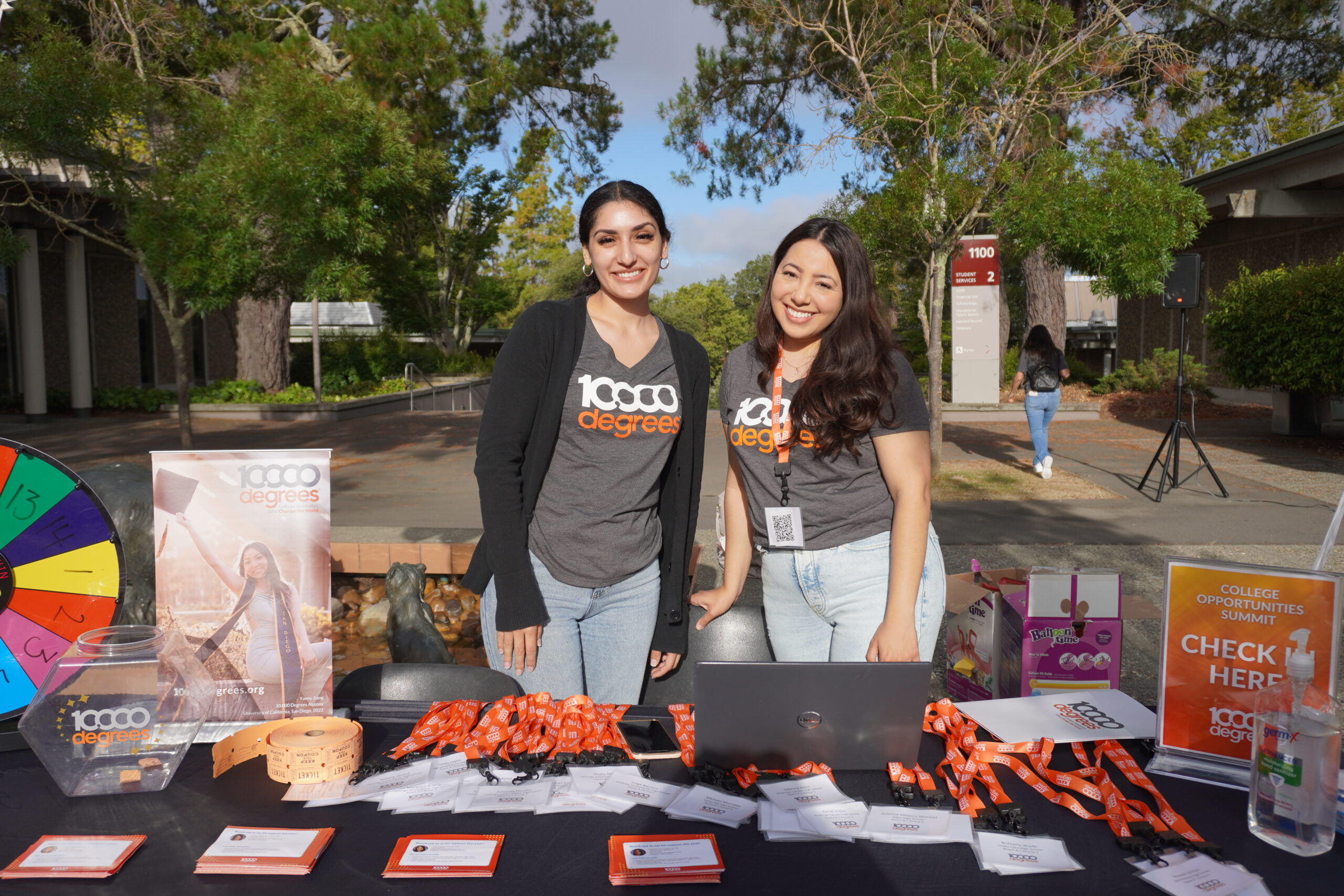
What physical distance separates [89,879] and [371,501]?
272 inches

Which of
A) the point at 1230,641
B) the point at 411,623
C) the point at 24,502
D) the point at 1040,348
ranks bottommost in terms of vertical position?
the point at 411,623

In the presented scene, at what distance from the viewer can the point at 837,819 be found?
153 centimetres

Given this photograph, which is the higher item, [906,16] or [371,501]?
[906,16]

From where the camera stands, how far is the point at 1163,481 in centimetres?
826

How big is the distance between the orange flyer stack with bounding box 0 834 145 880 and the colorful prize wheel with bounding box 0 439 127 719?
1.53ft

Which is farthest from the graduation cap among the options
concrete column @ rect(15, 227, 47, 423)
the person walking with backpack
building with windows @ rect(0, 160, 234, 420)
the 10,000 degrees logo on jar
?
concrete column @ rect(15, 227, 47, 423)

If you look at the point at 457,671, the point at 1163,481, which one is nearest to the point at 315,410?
the point at 1163,481

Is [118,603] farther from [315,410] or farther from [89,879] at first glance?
[315,410]

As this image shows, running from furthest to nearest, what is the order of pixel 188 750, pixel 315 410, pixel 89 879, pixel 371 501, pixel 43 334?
pixel 43 334 < pixel 315 410 < pixel 371 501 < pixel 188 750 < pixel 89 879

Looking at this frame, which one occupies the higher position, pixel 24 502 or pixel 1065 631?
pixel 24 502

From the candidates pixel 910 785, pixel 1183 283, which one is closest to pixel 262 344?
pixel 1183 283

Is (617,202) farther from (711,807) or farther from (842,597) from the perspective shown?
(711,807)

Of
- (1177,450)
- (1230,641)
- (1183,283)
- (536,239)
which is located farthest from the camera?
(536,239)

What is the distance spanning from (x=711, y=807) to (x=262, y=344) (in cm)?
1756
